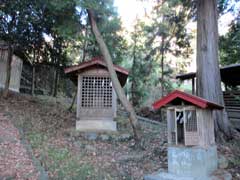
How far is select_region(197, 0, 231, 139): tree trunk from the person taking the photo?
8.17 metres

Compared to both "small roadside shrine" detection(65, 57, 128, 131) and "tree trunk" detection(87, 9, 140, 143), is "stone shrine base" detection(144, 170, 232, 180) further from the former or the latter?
"small roadside shrine" detection(65, 57, 128, 131)

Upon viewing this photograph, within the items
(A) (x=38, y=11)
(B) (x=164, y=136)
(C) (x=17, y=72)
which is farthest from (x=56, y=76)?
(B) (x=164, y=136)

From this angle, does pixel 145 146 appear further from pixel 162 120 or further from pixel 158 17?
pixel 158 17

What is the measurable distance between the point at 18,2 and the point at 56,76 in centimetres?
771

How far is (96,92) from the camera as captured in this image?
32.0 ft

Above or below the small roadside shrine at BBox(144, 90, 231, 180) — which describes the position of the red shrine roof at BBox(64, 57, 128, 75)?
above

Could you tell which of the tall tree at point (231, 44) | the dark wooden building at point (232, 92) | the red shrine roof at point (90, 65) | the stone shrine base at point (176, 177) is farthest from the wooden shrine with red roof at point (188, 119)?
the tall tree at point (231, 44)

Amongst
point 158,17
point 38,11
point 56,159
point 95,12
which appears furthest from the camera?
point 158,17

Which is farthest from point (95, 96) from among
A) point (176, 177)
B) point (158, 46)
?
point (158, 46)

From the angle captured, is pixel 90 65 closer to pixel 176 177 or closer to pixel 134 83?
pixel 176 177

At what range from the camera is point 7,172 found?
530cm

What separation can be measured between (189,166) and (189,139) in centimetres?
60

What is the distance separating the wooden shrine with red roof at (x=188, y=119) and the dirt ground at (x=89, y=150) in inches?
42.9

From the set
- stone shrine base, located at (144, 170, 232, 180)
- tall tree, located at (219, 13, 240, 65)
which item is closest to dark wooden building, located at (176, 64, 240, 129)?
tall tree, located at (219, 13, 240, 65)
